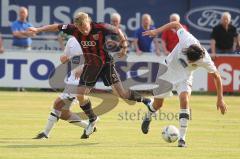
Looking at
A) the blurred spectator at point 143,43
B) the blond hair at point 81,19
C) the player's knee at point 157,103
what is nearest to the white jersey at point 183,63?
the player's knee at point 157,103

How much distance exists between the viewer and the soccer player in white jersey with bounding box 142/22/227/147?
13.5m

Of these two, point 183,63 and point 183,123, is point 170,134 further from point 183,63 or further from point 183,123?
point 183,63

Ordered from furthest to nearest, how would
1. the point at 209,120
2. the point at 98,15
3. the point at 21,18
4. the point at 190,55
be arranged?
1. the point at 98,15
2. the point at 21,18
3. the point at 209,120
4. the point at 190,55

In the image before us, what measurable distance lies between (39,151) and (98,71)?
3.08m

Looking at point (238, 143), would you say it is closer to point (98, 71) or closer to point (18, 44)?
point (98, 71)

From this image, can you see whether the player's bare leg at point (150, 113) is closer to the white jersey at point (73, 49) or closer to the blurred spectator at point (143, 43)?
the white jersey at point (73, 49)

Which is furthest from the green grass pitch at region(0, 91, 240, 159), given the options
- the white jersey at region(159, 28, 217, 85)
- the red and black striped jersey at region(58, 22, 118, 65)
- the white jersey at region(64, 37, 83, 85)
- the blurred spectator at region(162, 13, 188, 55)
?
the blurred spectator at region(162, 13, 188, 55)

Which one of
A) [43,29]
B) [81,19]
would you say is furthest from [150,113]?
[43,29]

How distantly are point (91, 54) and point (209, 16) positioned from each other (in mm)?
14364

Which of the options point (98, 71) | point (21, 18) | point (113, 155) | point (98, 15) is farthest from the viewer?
point (98, 15)

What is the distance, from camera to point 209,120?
18516 mm

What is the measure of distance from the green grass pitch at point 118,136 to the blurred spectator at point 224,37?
347 centimetres

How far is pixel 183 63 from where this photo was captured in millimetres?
14164

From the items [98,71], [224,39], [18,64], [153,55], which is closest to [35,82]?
[18,64]
